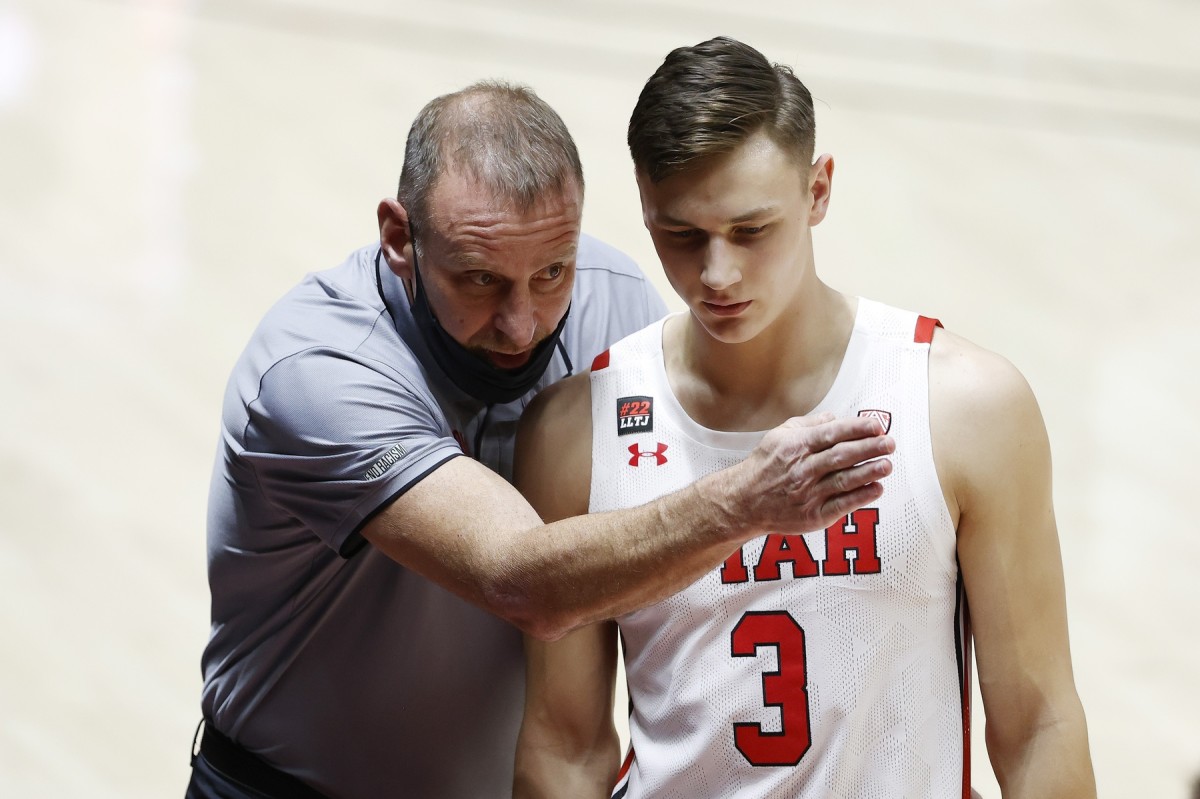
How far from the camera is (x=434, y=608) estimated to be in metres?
2.58

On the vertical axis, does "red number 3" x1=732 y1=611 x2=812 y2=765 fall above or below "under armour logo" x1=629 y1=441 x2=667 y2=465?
below

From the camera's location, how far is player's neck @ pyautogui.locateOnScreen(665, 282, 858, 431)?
230 centimetres

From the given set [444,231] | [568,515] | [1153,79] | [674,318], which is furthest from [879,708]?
[1153,79]

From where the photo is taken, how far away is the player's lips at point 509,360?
245 centimetres

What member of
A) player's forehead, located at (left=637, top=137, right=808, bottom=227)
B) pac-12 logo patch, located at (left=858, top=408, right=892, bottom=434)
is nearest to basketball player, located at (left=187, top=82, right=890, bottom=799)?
player's forehead, located at (left=637, top=137, right=808, bottom=227)

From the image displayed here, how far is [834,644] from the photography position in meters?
2.20

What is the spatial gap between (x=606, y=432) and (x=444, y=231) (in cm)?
43

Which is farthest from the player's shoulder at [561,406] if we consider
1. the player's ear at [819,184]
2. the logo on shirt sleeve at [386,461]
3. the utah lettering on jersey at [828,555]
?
the player's ear at [819,184]

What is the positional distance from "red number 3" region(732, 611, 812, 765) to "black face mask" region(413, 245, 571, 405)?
1.91 feet

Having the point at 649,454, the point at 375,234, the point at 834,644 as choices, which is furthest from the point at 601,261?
the point at 375,234

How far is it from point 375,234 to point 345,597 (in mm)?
3534

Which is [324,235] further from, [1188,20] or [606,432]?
[1188,20]

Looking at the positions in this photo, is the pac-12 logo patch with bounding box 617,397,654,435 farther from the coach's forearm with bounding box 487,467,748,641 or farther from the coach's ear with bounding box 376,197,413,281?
the coach's ear with bounding box 376,197,413,281

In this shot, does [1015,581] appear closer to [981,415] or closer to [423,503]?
[981,415]
